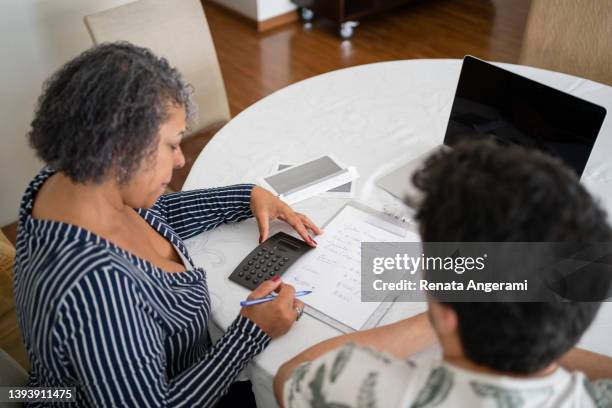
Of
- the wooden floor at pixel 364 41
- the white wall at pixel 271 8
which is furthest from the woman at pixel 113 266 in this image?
the white wall at pixel 271 8

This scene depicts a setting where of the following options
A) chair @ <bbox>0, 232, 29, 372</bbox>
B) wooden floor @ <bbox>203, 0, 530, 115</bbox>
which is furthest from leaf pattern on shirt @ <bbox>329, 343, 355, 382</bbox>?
wooden floor @ <bbox>203, 0, 530, 115</bbox>

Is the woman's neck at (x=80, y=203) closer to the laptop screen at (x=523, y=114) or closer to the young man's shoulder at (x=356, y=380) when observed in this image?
the young man's shoulder at (x=356, y=380)

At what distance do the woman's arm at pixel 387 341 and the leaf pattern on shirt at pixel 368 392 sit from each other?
0.76ft

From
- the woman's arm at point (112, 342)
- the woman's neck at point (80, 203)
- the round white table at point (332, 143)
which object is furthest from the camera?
the round white table at point (332, 143)

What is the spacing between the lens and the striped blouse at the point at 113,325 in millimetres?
835

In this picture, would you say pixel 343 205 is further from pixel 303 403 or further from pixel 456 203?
pixel 456 203

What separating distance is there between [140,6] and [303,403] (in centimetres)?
152

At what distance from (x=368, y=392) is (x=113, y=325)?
1.39 feet

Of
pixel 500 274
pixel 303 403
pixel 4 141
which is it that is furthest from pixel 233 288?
pixel 4 141

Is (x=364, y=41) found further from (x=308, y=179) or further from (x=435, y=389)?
(x=435, y=389)

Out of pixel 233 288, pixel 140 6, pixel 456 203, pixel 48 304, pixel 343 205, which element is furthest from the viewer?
pixel 140 6

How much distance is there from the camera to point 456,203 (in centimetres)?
56

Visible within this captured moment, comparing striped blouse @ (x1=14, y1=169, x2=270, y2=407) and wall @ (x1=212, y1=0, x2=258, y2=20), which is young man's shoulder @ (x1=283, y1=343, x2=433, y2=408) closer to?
striped blouse @ (x1=14, y1=169, x2=270, y2=407)

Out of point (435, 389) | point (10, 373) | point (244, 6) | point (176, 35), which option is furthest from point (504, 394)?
point (244, 6)
